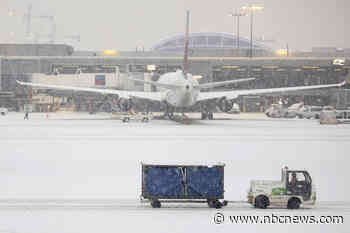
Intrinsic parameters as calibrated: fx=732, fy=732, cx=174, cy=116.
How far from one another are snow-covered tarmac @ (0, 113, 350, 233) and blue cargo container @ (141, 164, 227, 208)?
407mm

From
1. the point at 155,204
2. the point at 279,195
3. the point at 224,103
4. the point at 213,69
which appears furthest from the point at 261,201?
the point at 213,69

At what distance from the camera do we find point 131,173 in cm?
3106

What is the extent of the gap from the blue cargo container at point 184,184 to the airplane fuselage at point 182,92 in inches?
1919

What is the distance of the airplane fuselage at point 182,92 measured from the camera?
7175cm

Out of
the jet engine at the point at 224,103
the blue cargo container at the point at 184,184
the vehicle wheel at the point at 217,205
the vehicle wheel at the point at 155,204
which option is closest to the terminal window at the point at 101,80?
the jet engine at the point at 224,103

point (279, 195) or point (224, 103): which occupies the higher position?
point (224, 103)

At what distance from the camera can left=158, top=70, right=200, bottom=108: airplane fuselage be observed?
71750 millimetres

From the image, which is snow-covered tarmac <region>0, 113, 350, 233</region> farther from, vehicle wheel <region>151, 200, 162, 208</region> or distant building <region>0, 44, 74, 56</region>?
distant building <region>0, 44, 74, 56</region>

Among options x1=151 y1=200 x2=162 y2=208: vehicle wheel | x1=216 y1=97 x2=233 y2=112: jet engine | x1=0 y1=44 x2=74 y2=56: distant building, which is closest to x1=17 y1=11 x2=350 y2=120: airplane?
x1=216 y1=97 x2=233 y2=112: jet engine

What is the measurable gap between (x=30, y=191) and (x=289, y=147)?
22.0 metres

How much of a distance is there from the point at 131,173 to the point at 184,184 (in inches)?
337

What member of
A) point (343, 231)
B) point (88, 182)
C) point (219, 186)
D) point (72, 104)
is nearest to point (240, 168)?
point (88, 182)

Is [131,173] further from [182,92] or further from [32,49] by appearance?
[32,49]

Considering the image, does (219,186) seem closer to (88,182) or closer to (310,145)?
(88,182)
